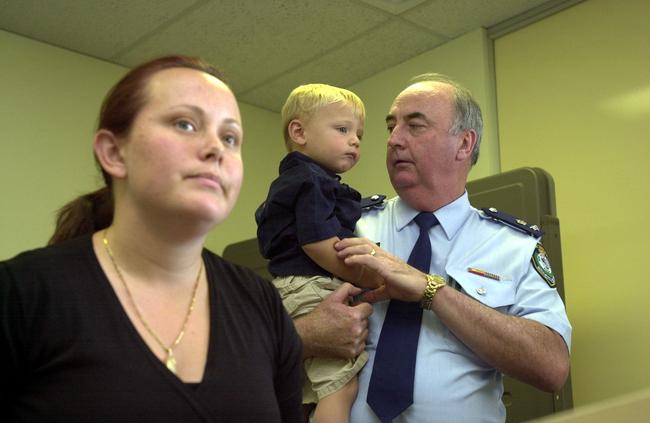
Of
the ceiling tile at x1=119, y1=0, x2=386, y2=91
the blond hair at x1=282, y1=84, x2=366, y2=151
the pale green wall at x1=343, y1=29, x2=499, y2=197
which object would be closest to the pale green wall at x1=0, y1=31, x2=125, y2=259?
the ceiling tile at x1=119, y1=0, x2=386, y2=91

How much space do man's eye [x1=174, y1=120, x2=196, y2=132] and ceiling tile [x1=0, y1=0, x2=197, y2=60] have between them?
1949mm

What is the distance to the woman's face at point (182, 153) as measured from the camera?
90 centimetres

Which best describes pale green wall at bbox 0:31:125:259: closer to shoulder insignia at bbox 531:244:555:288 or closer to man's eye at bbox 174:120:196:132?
shoulder insignia at bbox 531:244:555:288

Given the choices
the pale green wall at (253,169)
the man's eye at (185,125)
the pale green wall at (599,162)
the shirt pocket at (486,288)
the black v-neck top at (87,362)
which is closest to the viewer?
the black v-neck top at (87,362)

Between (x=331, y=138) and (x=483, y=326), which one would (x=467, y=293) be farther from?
(x=331, y=138)

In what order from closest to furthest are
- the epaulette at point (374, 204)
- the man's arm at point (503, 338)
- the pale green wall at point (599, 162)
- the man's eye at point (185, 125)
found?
the man's eye at point (185, 125) < the man's arm at point (503, 338) < the epaulette at point (374, 204) < the pale green wall at point (599, 162)

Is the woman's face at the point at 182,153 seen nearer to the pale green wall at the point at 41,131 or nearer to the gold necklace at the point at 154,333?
the gold necklace at the point at 154,333

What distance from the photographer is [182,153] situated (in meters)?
0.91

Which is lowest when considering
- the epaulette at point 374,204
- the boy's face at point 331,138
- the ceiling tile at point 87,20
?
the epaulette at point 374,204

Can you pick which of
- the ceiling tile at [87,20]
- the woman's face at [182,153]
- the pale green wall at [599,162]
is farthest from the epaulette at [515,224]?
the ceiling tile at [87,20]

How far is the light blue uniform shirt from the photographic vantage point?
1506 millimetres

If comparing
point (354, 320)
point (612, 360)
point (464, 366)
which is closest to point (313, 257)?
point (354, 320)

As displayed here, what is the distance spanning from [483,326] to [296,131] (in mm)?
677

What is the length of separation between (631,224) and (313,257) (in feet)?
4.85
